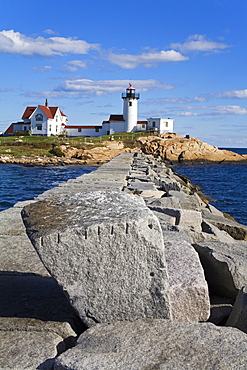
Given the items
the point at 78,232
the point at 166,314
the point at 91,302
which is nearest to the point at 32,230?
the point at 78,232

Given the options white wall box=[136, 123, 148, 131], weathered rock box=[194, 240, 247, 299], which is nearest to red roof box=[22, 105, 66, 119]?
white wall box=[136, 123, 148, 131]

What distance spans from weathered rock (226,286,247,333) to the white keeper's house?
58.8 metres

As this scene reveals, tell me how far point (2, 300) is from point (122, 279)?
3.54 feet

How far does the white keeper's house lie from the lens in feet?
201

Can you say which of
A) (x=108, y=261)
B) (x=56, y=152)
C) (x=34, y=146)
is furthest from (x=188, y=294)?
(x=34, y=146)

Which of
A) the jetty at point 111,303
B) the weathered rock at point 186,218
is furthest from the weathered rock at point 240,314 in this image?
the weathered rock at point 186,218

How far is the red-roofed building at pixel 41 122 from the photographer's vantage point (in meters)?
60.8

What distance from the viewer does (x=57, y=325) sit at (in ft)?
9.16

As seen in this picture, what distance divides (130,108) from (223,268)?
194 ft

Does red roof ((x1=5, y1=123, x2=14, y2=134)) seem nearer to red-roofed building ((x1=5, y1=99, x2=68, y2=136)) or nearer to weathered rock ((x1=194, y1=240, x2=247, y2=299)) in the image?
red-roofed building ((x1=5, y1=99, x2=68, y2=136))

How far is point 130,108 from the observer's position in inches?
2409

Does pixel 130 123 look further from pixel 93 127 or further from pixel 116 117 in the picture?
pixel 93 127

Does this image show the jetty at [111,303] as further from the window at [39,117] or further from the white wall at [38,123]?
the window at [39,117]

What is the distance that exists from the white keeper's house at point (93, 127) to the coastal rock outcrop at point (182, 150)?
8655 millimetres
